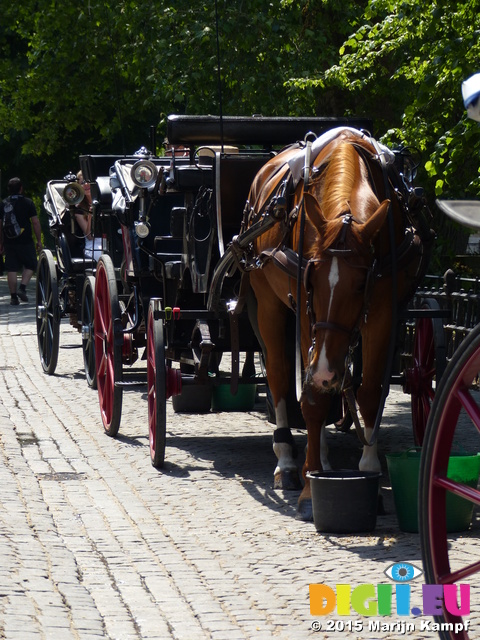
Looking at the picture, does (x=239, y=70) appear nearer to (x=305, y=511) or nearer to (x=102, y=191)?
(x=102, y=191)

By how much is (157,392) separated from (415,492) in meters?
2.21

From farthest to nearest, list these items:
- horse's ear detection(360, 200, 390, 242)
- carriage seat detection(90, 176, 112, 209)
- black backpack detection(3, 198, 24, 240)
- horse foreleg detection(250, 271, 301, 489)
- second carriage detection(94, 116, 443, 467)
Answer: black backpack detection(3, 198, 24, 240) → carriage seat detection(90, 176, 112, 209) → second carriage detection(94, 116, 443, 467) → horse foreleg detection(250, 271, 301, 489) → horse's ear detection(360, 200, 390, 242)

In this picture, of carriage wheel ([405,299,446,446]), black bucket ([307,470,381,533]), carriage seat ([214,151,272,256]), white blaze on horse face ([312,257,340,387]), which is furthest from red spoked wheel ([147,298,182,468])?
white blaze on horse face ([312,257,340,387])

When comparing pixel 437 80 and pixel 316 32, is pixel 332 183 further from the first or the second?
pixel 316 32

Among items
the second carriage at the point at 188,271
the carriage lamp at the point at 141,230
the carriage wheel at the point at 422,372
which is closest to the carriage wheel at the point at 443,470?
the second carriage at the point at 188,271

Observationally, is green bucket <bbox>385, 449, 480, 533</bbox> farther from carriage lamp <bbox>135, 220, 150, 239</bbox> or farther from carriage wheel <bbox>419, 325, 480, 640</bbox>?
carriage lamp <bbox>135, 220, 150, 239</bbox>

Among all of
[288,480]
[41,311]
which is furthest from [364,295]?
[41,311]

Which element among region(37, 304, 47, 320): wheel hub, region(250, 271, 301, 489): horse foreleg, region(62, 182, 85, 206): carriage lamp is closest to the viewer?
region(250, 271, 301, 489): horse foreleg

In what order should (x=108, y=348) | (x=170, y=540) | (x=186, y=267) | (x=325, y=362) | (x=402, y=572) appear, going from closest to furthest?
(x=402, y=572) → (x=325, y=362) → (x=170, y=540) → (x=186, y=267) → (x=108, y=348)

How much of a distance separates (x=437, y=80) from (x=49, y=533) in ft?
15.4

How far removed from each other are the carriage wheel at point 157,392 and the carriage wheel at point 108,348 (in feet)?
1.76

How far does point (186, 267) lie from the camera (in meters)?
8.33

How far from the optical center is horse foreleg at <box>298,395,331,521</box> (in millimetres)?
6418

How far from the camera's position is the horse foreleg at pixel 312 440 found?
6.42m
